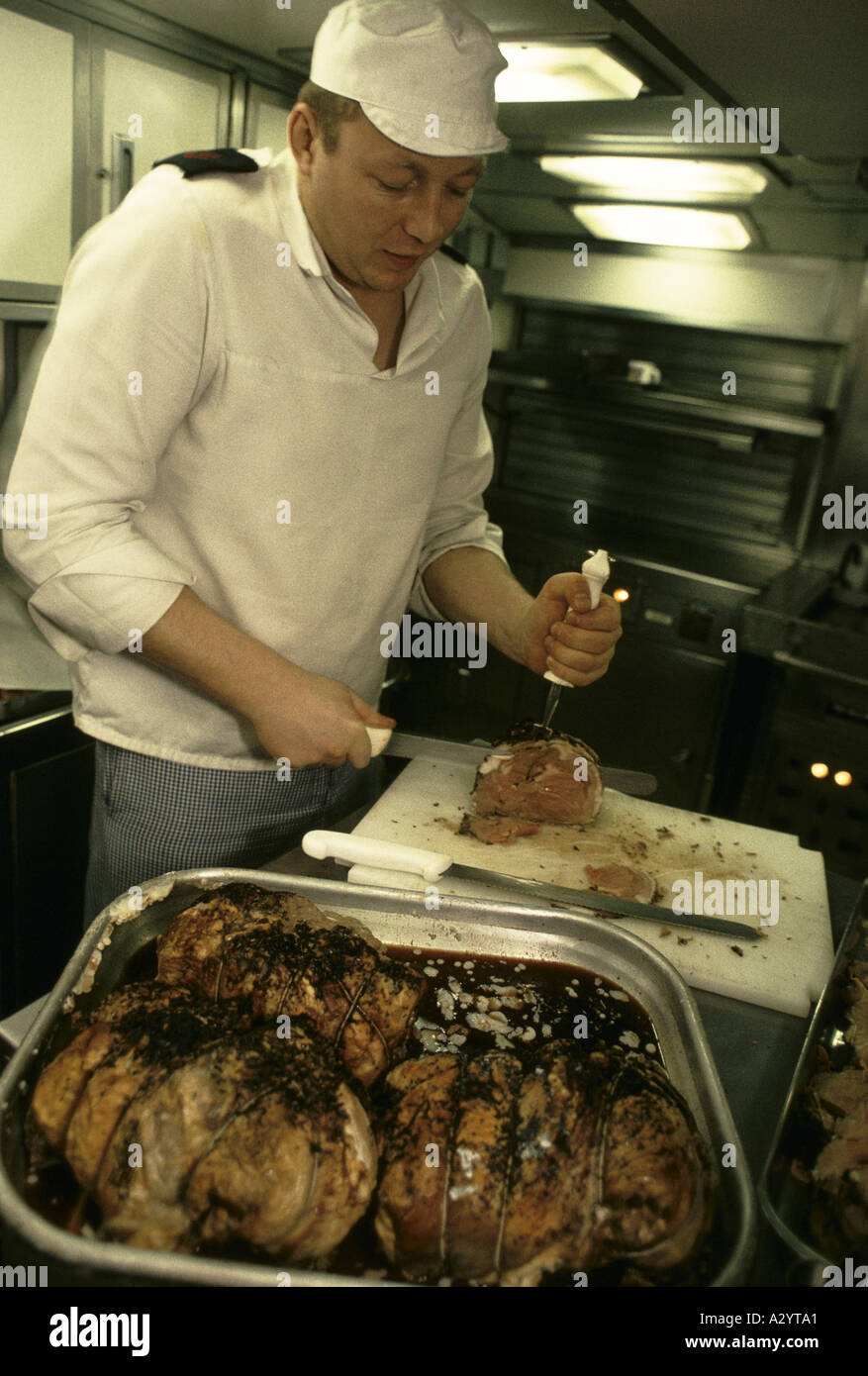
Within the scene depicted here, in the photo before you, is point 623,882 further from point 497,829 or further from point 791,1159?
point 791,1159

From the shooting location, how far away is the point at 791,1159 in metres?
1.08

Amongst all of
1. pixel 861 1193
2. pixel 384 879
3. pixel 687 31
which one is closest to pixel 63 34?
pixel 687 31

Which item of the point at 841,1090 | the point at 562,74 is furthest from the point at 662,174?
the point at 841,1090

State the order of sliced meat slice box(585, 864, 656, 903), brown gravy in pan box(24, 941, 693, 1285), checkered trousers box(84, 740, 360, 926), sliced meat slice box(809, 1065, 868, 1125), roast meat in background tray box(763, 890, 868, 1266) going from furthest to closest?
checkered trousers box(84, 740, 360, 926), sliced meat slice box(585, 864, 656, 903), brown gravy in pan box(24, 941, 693, 1285), sliced meat slice box(809, 1065, 868, 1125), roast meat in background tray box(763, 890, 868, 1266)

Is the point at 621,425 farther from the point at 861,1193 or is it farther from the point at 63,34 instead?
the point at 861,1193

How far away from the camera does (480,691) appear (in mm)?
4383

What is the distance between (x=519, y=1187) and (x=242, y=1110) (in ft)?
0.97

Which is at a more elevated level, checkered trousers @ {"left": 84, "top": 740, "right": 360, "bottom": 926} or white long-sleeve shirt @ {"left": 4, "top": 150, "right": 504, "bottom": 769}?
white long-sleeve shirt @ {"left": 4, "top": 150, "right": 504, "bottom": 769}

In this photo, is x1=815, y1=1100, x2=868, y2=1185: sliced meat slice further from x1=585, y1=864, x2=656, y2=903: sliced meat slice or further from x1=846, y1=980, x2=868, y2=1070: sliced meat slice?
x1=585, y1=864, x2=656, y2=903: sliced meat slice

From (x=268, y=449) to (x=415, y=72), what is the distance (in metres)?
0.69

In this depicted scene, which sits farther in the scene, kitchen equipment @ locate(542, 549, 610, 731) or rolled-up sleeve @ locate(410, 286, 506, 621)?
rolled-up sleeve @ locate(410, 286, 506, 621)

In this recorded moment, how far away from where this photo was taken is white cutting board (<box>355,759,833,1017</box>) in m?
1.61

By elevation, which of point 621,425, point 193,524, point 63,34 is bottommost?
A: point 193,524

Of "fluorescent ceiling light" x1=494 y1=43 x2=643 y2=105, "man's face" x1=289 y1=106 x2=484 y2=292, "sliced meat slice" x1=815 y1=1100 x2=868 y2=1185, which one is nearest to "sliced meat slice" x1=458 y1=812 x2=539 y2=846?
"sliced meat slice" x1=815 y1=1100 x2=868 y2=1185
